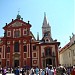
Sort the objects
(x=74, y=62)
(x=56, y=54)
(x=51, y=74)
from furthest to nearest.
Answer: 1. (x=56, y=54)
2. (x=74, y=62)
3. (x=51, y=74)

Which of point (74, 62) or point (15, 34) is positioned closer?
point (74, 62)

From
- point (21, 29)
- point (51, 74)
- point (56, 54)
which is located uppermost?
point (21, 29)

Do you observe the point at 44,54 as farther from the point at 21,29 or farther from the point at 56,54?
the point at 21,29

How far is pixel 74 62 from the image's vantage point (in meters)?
45.9

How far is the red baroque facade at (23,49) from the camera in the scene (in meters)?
53.2

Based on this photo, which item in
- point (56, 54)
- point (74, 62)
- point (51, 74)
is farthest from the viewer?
point (56, 54)

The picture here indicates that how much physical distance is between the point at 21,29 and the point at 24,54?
7181 mm

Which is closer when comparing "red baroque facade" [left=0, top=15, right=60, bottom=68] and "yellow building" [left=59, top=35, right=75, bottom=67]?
"yellow building" [left=59, top=35, right=75, bottom=67]

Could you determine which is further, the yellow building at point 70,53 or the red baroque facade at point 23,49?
the red baroque facade at point 23,49

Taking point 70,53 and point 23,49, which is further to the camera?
point 23,49

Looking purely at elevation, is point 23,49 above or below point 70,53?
above

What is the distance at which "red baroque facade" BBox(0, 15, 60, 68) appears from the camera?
174 ft

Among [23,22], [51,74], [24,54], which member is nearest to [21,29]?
[23,22]

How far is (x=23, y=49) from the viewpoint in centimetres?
5453
